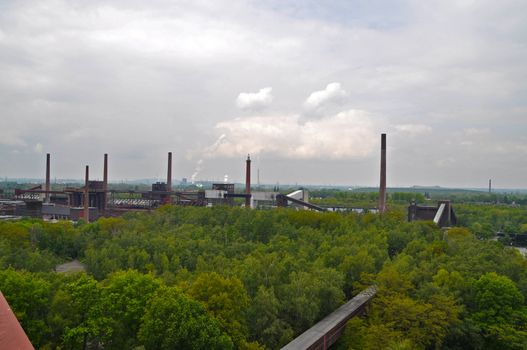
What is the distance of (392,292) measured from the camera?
75.5 feet

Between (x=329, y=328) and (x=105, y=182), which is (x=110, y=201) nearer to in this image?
(x=105, y=182)

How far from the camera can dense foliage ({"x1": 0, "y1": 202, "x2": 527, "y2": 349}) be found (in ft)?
55.2

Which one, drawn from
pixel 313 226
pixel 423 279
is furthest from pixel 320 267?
pixel 313 226

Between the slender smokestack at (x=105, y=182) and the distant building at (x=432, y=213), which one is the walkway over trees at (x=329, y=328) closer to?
the distant building at (x=432, y=213)

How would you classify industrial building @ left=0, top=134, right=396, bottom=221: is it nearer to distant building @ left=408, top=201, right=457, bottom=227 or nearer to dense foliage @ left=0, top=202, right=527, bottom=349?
distant building @ left=408, top=201, right=457, bottom=227

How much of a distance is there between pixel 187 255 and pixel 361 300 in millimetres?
12739

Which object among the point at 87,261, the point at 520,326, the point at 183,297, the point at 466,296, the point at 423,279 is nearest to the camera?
the point at 183,297

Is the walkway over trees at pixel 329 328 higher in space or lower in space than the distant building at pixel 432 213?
lower

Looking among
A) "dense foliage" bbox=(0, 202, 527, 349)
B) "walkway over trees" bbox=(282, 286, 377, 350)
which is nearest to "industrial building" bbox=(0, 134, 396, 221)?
"dense foliage" bbox=(0, 202, 527, 349)

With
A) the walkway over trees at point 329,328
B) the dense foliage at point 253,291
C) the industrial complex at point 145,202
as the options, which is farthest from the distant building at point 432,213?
the walkway over trees at point 329,328

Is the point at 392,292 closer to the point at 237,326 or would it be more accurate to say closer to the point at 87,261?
the point at 237,326

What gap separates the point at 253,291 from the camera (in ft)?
74.0

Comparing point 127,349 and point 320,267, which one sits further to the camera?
point 320,267

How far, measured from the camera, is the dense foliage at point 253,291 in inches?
663
